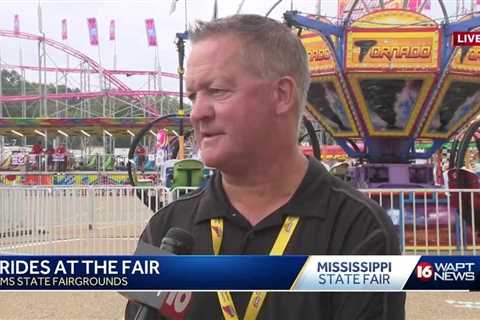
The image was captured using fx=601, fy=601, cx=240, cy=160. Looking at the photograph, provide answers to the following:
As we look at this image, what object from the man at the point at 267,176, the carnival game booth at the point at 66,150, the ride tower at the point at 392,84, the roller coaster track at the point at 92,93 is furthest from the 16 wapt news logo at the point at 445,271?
the roller coaster track at the point at 92,93

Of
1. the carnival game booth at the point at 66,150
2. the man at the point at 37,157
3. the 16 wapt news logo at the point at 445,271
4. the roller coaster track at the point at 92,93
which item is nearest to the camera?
the 16 wapt news logo at the point at 445,271

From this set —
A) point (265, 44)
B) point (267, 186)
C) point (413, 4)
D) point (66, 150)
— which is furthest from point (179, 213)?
point (66, 150)

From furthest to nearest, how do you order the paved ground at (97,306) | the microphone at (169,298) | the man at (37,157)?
1. the man at (37,157)
2. the paved ground at (97,306)
3. the microphone at (169,298)

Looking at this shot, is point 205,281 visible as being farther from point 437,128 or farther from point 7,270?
point 437,128

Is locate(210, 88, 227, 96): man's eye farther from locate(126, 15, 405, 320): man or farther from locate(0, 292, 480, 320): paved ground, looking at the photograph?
locate(0, 292, 480, 320): paved ground

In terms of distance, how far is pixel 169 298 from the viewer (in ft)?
4.66

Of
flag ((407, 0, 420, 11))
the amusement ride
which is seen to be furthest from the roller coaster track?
the amusement ride

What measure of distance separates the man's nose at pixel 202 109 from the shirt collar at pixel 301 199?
0.70ft

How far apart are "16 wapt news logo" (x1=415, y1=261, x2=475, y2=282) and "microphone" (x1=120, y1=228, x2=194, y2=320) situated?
35.9 inches

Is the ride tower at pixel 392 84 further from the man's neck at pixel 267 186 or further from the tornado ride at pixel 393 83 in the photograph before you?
the man's neck at pixel 267 186

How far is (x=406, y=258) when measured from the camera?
1863 millimetres

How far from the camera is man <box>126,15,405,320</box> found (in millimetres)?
1388

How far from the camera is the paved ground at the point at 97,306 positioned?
5316 millimetres

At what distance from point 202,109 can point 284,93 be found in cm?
20
